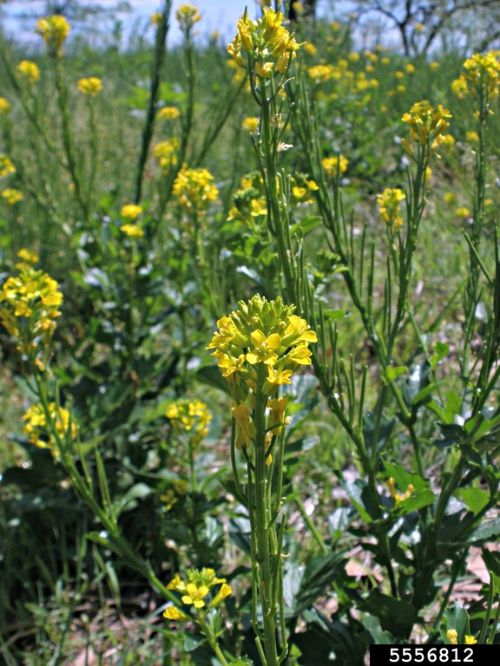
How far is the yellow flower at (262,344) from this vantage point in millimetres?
732

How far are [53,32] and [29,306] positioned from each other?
1.46m

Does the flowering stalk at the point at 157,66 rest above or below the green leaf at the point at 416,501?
above

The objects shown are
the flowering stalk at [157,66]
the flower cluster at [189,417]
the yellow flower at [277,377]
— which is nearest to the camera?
the yellow flower at [277,377]

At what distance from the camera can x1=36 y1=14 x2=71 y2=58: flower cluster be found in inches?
90.9

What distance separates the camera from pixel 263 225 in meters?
1.39

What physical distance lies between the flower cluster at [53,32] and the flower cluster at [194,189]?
3.06ft

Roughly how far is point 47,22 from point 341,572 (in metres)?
2.09

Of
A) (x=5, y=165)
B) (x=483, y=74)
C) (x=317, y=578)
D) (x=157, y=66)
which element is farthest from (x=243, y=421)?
(x=5, y=165)

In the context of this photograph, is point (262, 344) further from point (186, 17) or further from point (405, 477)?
point (186, 17)

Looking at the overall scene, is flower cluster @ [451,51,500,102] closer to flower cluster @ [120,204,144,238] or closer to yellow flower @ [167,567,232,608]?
yellow flower @ [167,567,232,608]

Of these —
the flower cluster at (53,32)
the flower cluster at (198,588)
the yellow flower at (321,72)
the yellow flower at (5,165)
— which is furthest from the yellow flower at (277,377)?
the yellow flower at (5,165)

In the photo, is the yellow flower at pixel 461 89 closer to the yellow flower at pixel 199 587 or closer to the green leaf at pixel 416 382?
the green leaf at pixel 416 382

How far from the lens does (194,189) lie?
5.74ft

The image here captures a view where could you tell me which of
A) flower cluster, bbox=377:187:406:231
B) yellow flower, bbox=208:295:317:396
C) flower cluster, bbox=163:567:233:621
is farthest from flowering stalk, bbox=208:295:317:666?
flower cluster, bbox=377:187:406:231
